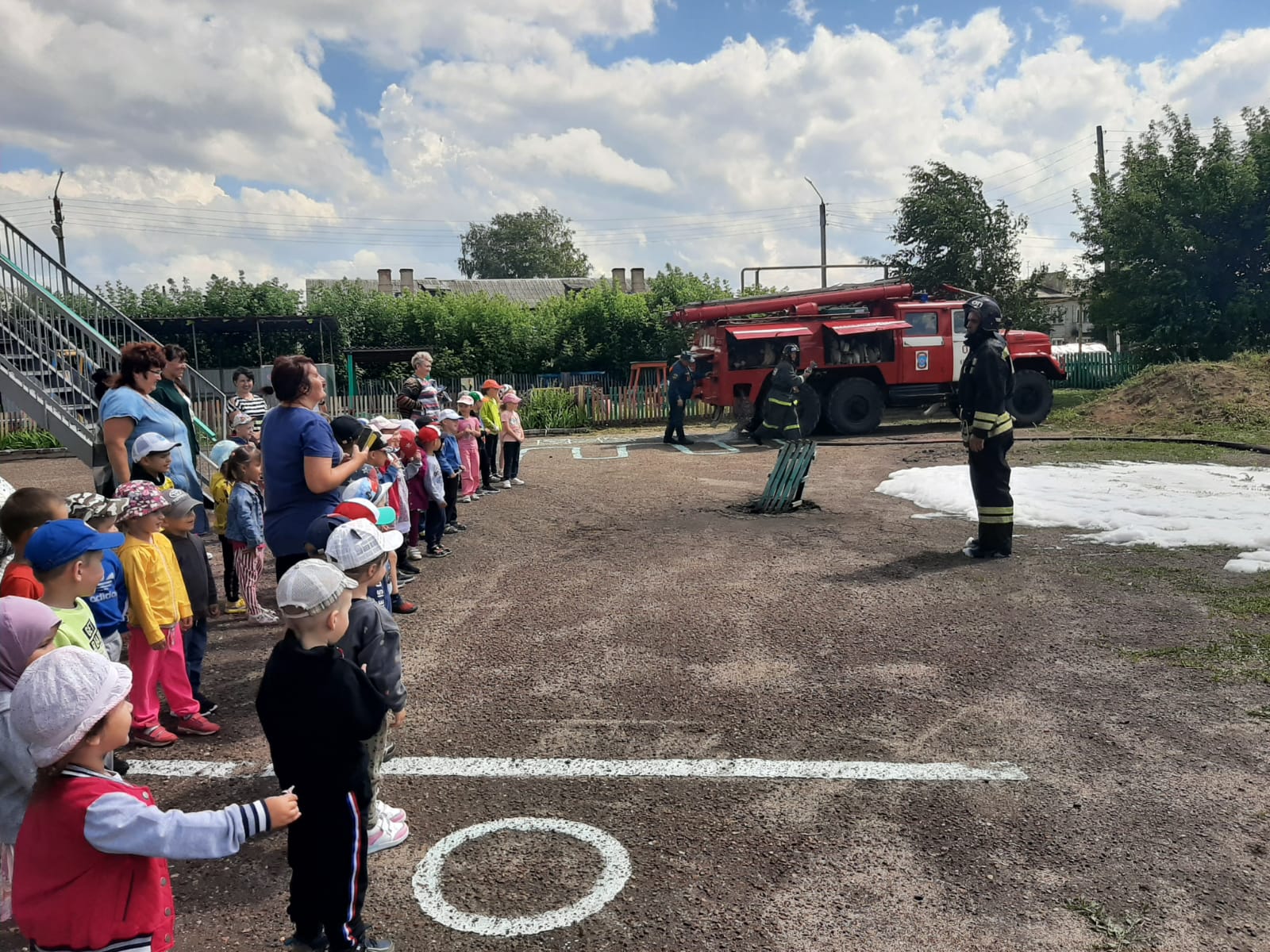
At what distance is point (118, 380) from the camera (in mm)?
5469

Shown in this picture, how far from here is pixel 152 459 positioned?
5055 millimetres

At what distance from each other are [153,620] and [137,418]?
1583mm

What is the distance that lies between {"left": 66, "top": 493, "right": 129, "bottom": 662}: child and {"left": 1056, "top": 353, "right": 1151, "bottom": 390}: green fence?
27433 mm

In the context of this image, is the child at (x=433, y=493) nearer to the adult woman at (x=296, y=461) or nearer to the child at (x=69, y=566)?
the adult woman at (x=296, y=461)

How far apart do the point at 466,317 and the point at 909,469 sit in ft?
64.5

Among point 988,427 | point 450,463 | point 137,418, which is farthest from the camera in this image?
point 450,463

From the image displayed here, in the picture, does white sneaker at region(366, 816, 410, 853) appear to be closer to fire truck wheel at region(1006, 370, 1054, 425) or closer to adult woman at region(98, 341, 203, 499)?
adult woman at region(98, 341, 203, 499)

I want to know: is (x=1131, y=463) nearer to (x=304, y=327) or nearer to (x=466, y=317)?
(x=466, y=317)

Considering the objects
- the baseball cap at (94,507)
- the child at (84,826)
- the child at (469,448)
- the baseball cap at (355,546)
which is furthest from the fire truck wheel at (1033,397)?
the child at (84,826)

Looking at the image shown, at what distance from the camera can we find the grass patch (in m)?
2.72

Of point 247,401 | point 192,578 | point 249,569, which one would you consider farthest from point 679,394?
point 192,578

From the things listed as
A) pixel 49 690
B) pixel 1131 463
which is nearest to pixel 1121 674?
pixel 49 690

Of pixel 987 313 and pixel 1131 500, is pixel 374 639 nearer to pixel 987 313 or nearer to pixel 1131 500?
pixel 987 313

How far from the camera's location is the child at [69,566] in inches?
126
